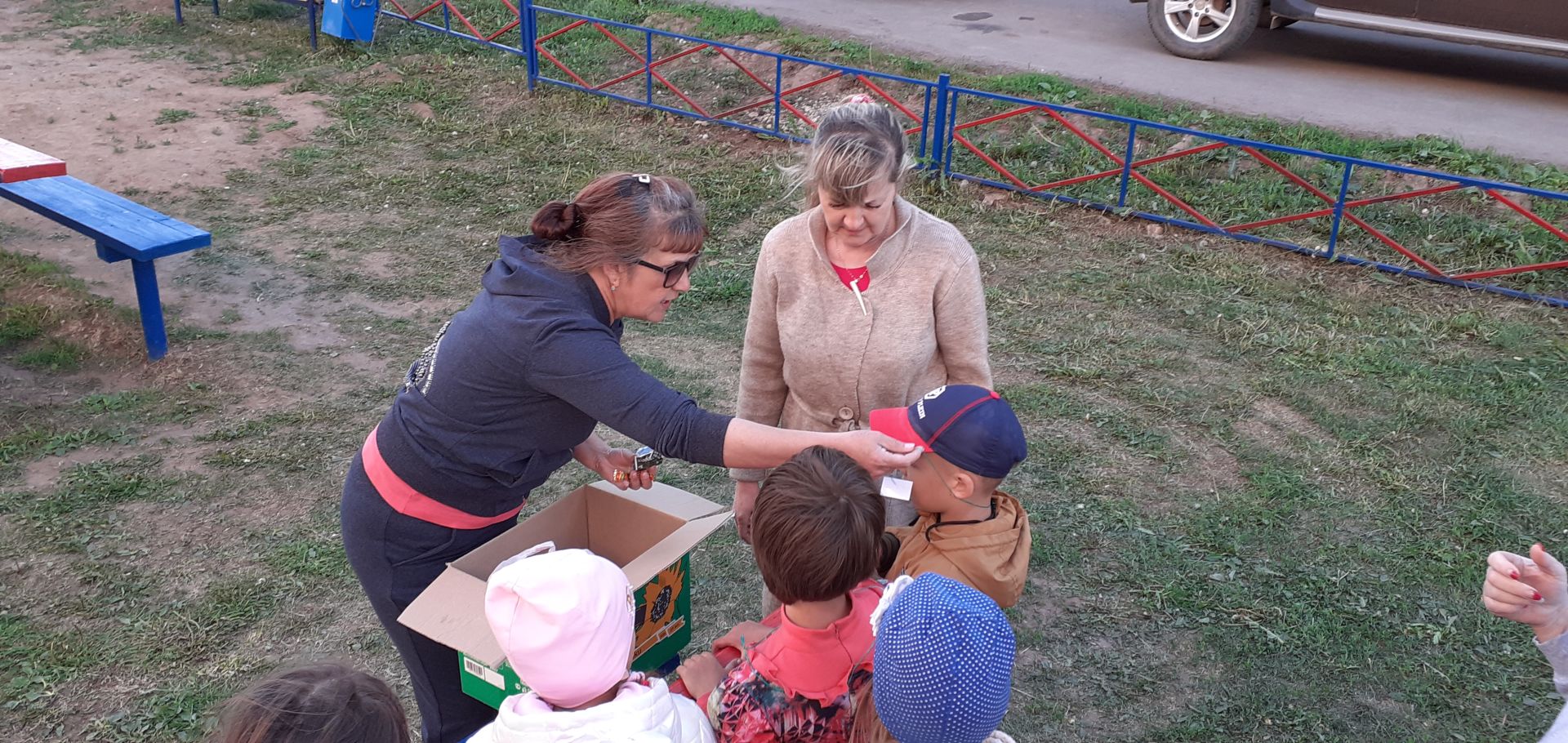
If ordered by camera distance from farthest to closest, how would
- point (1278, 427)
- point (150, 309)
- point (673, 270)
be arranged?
point (150, 309) < point (1278, 427) < point (673, 270)

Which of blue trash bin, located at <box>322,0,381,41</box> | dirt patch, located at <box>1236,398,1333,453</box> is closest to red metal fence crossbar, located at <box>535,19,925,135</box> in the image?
blue trash bin, located at <box>322,0,381,41</box>

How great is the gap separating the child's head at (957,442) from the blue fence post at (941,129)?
525 cm

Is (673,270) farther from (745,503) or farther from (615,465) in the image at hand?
(745,503)

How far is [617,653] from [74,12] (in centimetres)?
1361

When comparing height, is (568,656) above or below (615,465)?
above

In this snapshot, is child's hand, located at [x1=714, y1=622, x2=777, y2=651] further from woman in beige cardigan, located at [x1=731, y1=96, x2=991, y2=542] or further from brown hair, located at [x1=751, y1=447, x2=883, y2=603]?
woman in beige cardigan, located at [x1=731, y1=96, x2=991, y2=542]

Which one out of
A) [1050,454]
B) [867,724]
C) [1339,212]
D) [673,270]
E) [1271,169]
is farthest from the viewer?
[1271,169]

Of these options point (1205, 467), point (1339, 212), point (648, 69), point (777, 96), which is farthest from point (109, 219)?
point (1339, 212)

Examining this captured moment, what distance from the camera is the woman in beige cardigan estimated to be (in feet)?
8.58

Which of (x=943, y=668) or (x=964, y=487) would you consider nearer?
(x=943, y=668)

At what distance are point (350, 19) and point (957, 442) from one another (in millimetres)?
9880

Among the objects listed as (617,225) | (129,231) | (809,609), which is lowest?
(129,231)

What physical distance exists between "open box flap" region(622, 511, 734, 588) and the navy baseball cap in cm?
51

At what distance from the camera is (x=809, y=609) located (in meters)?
2.13
